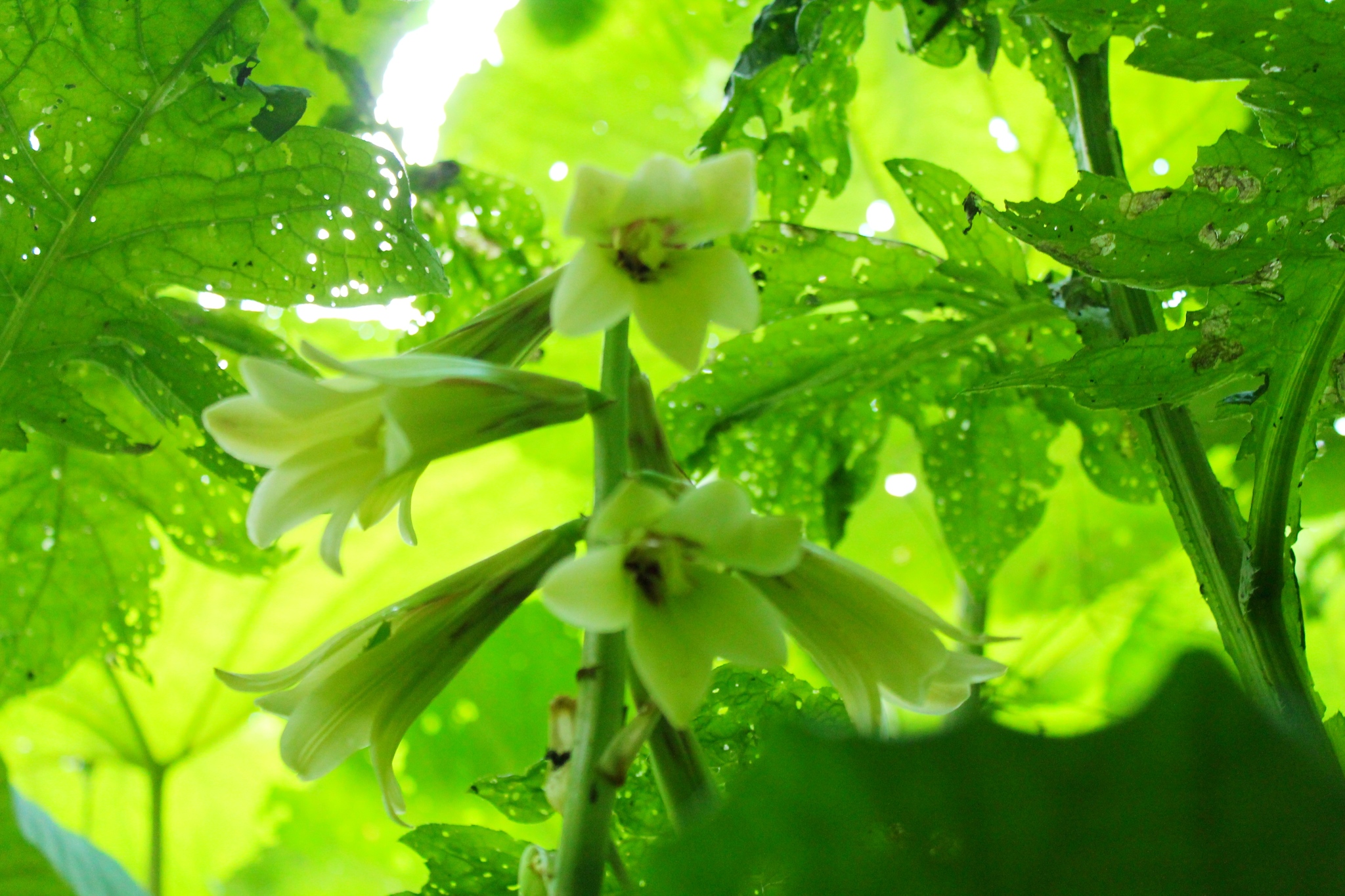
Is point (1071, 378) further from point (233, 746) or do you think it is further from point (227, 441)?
point (233, 746)

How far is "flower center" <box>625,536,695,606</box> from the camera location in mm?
312

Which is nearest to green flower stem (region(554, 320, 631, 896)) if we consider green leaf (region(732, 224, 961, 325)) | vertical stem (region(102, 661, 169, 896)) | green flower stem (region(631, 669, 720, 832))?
green flower stem (region(631, 669, 720, 832))

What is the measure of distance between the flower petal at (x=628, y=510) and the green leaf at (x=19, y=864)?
239 mm

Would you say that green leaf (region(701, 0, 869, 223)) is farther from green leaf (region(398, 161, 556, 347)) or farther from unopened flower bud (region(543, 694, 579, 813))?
unopened flower bud (region(543, 694, 579, 813))

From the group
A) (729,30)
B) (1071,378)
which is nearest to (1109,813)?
(1071,378)

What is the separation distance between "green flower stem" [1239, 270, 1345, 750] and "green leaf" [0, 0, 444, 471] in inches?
15.8

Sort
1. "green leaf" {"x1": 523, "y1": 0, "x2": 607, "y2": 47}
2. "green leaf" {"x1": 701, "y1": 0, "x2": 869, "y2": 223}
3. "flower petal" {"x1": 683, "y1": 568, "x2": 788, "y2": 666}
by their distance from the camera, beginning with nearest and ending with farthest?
"flower petal" {"x1": 683, "y1": 568, "x2": 788, "y2": 666}, "green leaf" {"x1": 701, "y1": 0, "x2": 869, "y2": 223}, "green leaf" {"x1": 523, "y1": 0, "x2": 607, "y2": 47}

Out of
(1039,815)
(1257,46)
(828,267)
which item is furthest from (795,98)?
(1039,815)

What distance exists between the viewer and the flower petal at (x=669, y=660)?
0.30 meters

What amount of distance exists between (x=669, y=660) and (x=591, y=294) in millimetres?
116

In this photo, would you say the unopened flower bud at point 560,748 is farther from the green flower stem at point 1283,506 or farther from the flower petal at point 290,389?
the green flower stem at point 1283,506

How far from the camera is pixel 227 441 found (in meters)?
0.35

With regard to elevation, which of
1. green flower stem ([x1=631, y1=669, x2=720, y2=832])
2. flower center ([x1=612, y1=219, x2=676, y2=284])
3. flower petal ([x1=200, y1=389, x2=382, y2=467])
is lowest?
green flower stem ([x1=631, y1=669, x2=720, y2=832])

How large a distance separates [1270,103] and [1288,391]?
0.13 metres
